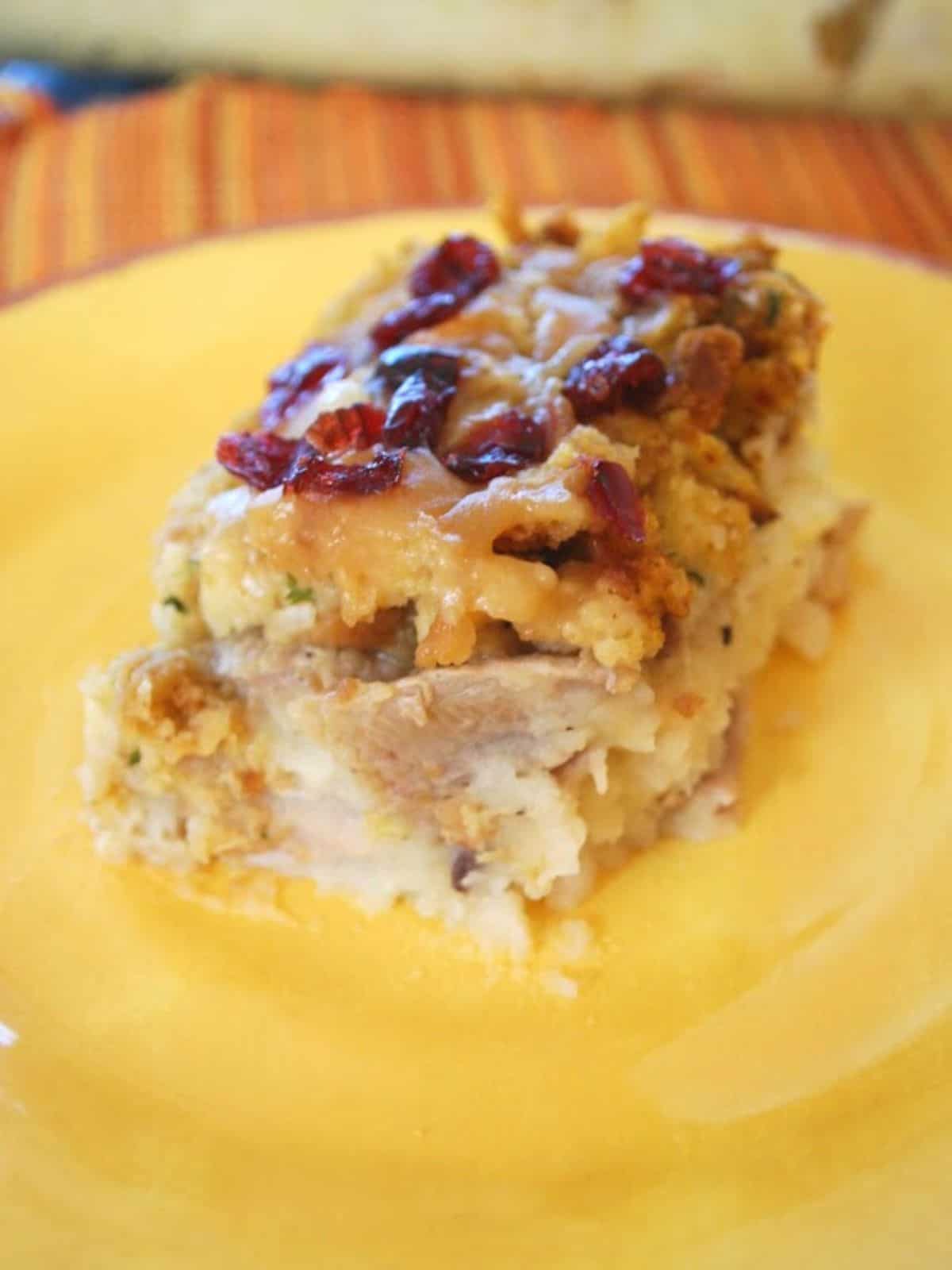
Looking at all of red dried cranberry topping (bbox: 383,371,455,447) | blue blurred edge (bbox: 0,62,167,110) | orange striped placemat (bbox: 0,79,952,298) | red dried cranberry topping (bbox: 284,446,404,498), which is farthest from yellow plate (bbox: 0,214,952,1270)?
blue blurred edge (bbox: 0,62,167,110)

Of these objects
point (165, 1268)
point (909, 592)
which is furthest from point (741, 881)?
point (165, 1268)

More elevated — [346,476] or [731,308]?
[731,308]

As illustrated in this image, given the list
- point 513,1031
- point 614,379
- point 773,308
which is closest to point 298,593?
point 614,379

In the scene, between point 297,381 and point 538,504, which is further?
point 297,381

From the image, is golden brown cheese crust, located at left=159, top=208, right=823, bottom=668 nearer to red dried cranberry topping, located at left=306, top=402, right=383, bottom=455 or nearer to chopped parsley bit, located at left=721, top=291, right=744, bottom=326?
chopped parsley bit, located at left=721, top=291, right=744, bottom=326

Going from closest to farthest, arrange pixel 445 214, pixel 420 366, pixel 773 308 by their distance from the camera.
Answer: pixel 420 366
pixel 773 308
pixel 445 214

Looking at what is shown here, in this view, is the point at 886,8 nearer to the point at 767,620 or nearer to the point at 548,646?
the point at 767,620

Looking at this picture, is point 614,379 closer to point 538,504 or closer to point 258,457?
point 538,504

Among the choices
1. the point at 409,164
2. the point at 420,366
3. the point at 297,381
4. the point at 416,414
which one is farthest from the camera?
the point at 409,164
